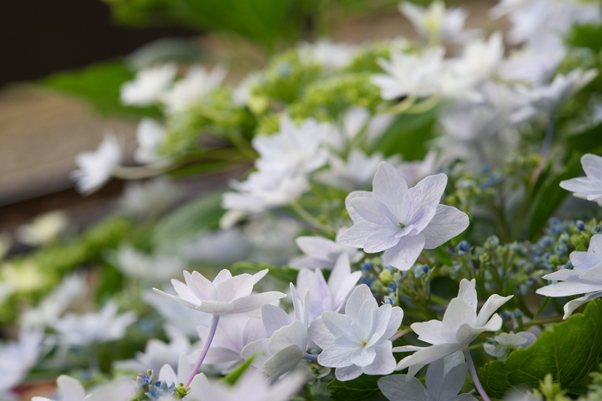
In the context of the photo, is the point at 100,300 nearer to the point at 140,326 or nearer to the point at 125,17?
the point at 140,326

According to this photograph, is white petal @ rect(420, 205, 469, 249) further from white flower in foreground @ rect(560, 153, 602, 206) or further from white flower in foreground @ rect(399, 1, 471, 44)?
white flower in foreground @ rect(399, 1, 471, 44)

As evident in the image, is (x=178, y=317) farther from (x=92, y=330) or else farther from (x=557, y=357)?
(x=557, y=357)

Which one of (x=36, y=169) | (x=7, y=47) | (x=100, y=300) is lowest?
(x=36, y=169)

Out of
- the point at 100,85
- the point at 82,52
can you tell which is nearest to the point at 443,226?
the point at 100,85

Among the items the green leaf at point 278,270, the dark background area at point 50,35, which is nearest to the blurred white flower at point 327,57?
the green leaf at point 278,270

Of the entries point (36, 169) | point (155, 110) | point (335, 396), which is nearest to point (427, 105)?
point (335, 396)

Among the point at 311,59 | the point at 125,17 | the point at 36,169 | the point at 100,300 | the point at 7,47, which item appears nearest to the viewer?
the point at 311,59
